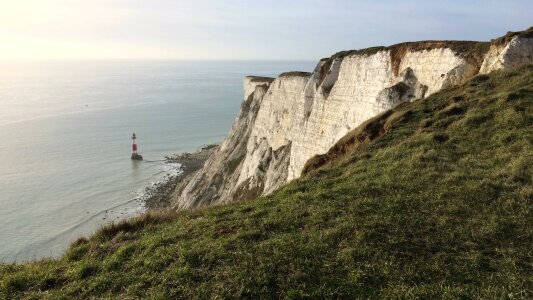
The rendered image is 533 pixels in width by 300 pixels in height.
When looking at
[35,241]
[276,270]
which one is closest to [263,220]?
[276,270]

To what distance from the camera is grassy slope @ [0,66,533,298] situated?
26.0 ft

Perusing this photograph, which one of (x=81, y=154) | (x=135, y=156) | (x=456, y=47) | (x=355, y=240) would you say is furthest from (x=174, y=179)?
(x=355, y=240)

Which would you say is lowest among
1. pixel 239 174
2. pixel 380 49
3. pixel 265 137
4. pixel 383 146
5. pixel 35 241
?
pixel 35 241

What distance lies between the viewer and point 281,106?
4709 cm

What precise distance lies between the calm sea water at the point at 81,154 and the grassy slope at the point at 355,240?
35.3 feet

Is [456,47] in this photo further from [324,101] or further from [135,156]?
[135,156]

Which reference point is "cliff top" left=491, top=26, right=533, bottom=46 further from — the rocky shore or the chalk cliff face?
the rocky shore

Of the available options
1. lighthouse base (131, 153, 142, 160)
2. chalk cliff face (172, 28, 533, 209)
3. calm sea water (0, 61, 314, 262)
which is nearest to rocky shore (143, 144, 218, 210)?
calm sea water (0, 61, 314, 262)

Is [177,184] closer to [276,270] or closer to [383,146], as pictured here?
[383,146]

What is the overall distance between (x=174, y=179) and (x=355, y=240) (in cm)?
5907

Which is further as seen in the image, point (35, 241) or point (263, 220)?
point (35, 241)

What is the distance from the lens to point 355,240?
30.8 ft

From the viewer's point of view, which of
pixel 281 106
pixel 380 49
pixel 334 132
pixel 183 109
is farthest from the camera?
pixel 183 109

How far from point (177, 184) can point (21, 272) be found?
173 ft
